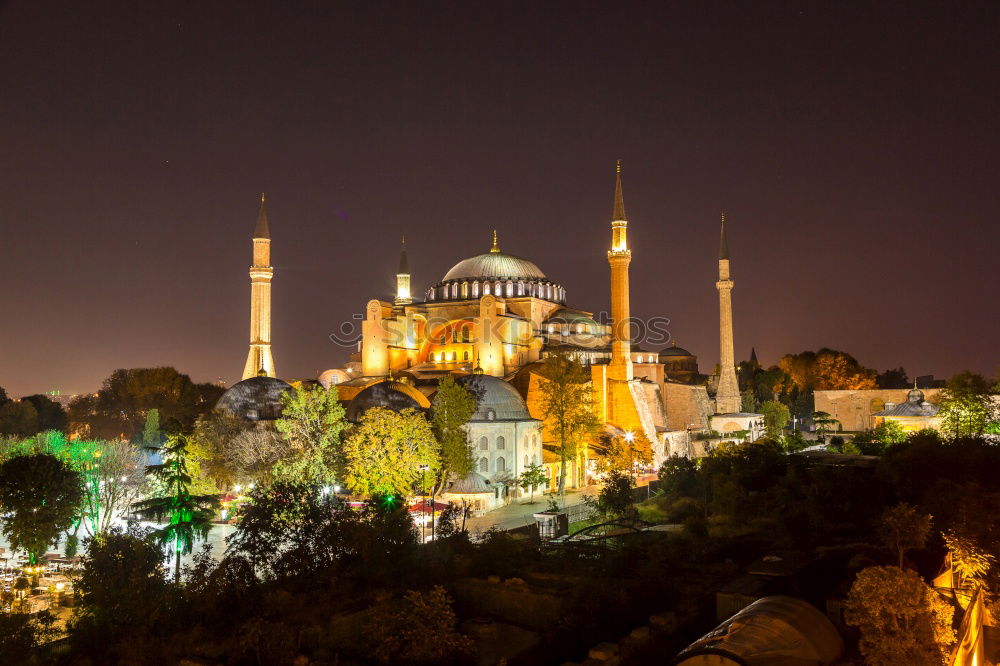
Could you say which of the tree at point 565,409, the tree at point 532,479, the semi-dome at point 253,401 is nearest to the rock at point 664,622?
the tree at point 532,479

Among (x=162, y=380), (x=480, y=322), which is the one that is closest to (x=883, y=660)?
(x=480, y=322)

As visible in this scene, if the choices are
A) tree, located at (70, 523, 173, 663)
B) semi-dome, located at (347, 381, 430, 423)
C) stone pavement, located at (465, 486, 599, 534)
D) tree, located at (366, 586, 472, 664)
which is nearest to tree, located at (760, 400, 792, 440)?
stone pavement, located at (465, 486, 599, 534)

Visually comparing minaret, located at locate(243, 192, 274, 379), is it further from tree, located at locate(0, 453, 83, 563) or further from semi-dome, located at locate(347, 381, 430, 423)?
tree, located at locate(0, 453, 83, 563)

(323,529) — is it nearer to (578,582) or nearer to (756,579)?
(578,582)

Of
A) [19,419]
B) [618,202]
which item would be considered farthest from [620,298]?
[19,419]

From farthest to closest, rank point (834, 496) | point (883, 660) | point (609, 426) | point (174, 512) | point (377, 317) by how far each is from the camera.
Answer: point (377, 317) < point (609, 426) < point (834, 496) < point (174, 512) < point (883, 660)

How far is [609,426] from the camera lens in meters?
36.0

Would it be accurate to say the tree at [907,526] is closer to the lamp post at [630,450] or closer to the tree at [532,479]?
the tree at [532,479]

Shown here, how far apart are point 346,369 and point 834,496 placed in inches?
1268

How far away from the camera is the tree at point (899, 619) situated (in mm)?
8289

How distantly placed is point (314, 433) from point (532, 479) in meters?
7.89

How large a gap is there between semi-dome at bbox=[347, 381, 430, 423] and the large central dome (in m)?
19.6

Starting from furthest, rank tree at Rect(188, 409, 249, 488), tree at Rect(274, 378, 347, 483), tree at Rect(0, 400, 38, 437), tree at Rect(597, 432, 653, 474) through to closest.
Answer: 1. tree at Rect(0, 400, 38, 437)
2. tree at Rect(597, 432, 653, 474)
3. tree at Rect(188, 409, 249, 488)
4. tree at Rect(274, 378, 347, 483)

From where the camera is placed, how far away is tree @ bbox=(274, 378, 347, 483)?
74.5 feet
